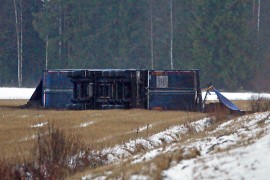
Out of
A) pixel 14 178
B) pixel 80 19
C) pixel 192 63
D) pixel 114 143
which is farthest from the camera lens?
pixel 80 19

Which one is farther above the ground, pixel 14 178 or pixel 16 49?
pixel 16 49

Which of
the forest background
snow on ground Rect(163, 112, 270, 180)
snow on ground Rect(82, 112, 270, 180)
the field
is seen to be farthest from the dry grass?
the forest background

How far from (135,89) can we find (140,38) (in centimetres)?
3845

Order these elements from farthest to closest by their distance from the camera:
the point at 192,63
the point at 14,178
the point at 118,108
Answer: the point at 192,63 < the point at 118,108 < the point at 14,178

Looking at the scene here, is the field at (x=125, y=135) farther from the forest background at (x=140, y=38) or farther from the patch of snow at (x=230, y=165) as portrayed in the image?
the forest background at (x=140, y=38)

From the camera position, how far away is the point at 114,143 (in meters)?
15.2

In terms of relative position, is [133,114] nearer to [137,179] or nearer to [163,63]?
[137,179]

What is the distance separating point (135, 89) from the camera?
27.2 metres

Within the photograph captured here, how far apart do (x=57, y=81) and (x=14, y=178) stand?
17.8 meters

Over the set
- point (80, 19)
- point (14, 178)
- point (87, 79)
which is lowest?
point (14, 178)

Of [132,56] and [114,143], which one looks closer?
[114,143]

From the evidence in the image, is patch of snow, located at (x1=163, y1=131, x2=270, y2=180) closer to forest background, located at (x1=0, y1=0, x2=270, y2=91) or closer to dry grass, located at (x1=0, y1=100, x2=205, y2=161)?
dry grass, located at (x1=0, y1=100, x2=205, y2=161)

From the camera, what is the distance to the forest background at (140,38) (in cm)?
5766

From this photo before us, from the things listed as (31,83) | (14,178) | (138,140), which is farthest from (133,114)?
(31,83)
